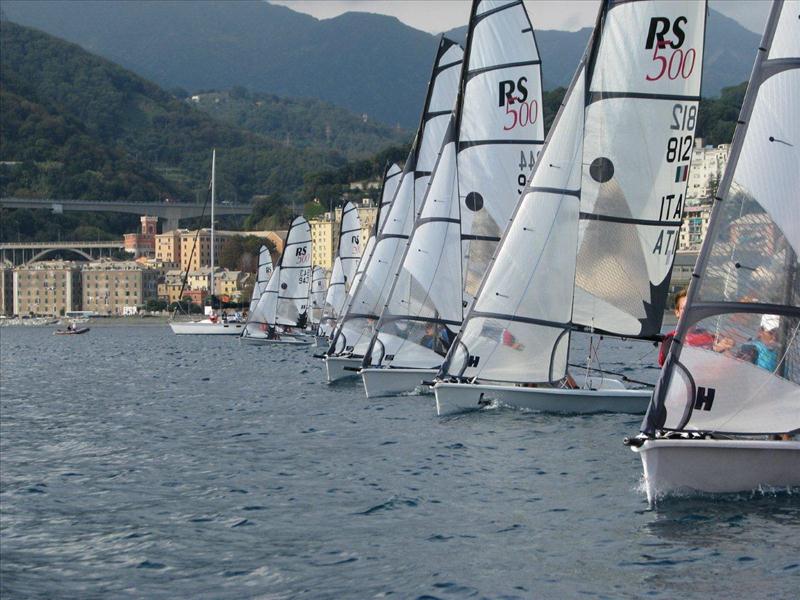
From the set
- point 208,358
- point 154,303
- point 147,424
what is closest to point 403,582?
point 147,424

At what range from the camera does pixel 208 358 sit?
51.9m

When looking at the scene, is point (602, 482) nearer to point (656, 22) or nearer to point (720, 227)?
point (720, 227)

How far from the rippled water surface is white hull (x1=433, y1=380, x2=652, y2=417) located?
11.0 inches

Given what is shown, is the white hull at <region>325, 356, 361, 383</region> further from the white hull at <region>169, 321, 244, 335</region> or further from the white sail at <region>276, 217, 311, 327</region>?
the white hull at <region>169, 321, 244, 335</region>

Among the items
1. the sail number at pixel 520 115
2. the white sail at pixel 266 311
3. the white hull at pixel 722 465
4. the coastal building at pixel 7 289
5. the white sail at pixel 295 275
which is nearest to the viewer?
the white hull at pixel 722 465

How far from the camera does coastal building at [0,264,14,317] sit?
18275 cm

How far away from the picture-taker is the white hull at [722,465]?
12.1 m

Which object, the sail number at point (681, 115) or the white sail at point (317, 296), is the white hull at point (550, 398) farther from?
the white sail at point (317, 296)

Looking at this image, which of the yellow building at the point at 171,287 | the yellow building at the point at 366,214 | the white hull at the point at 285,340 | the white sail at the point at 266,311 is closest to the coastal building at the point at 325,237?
the yellow building at the point at 366,214

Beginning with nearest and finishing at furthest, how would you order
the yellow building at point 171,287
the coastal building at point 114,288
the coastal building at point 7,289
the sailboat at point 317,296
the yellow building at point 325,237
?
the sailboat at point 317,296 < the yellow building at point 171,287 < the coastal building at point 114,288 < the yellow building at point 325,237 < the coastal building at point 7,289

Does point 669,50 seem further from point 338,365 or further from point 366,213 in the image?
point 366,213

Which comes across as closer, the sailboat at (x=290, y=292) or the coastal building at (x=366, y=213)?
the sailboat at (x=290, y=292)

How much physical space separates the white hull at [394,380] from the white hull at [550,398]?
14.8ft

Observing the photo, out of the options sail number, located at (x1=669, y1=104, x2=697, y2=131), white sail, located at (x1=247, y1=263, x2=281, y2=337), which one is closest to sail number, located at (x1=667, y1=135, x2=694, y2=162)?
sail number, located at (x1=669, y1=104, x2=697, y2=131)
